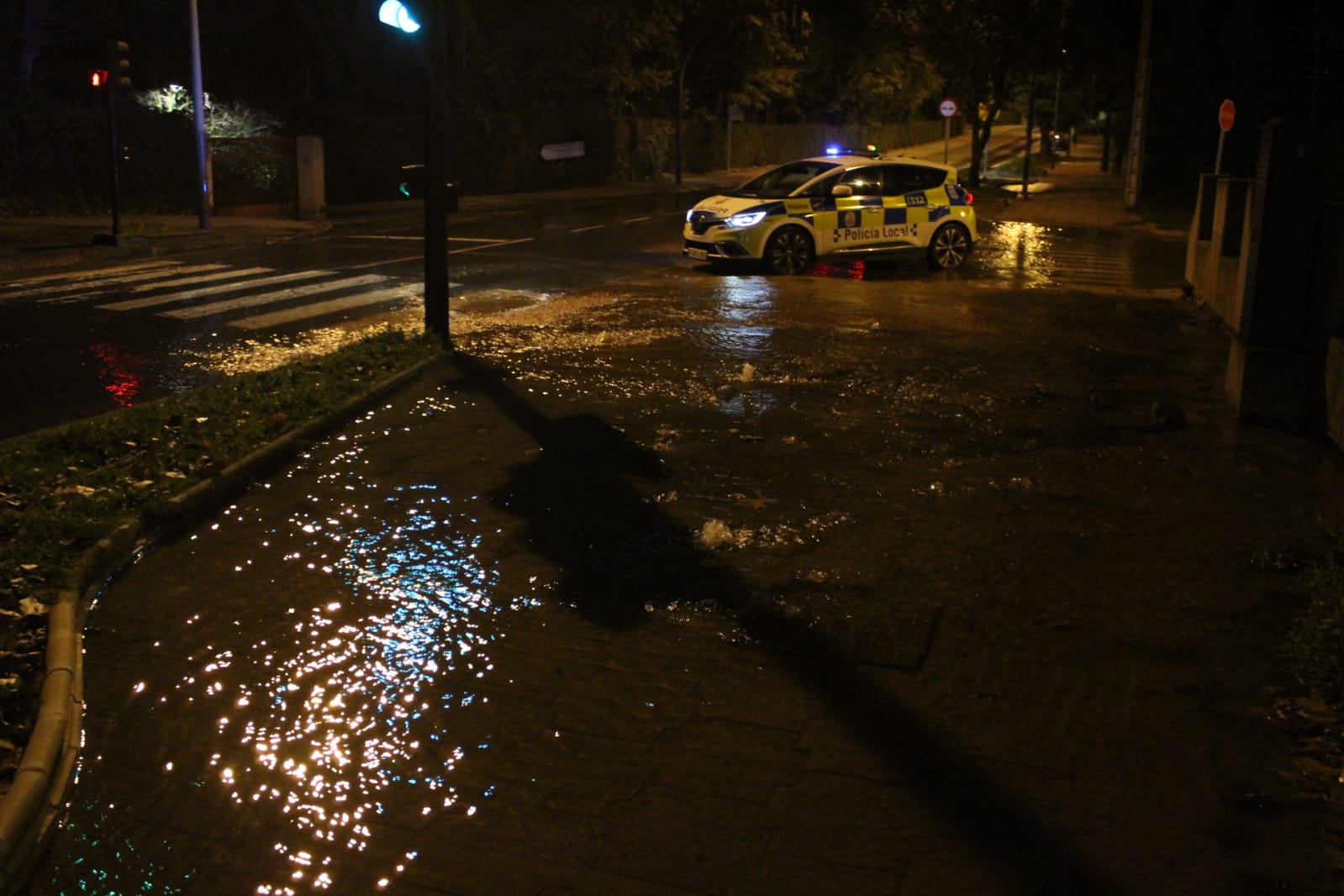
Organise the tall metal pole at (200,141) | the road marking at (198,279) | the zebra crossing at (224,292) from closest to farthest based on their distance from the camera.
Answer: the zebra crossing at (224,292), the road marking at (198,279), the tall metal pole at (200,141)

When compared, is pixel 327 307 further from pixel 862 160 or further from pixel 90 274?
pixel 862 160

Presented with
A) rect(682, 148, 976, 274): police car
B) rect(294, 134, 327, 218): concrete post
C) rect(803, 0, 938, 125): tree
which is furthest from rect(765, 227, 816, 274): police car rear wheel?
rect(803, 0, 938, 125): tree

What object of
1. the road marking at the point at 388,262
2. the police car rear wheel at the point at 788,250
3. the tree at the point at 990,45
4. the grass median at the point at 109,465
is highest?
the tree at the point at 990,45

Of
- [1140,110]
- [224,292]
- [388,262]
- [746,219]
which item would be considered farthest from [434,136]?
[1140,110]

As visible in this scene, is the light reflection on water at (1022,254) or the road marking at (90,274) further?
the light reflection on water at (1022,254)

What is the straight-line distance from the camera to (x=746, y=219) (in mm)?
17688

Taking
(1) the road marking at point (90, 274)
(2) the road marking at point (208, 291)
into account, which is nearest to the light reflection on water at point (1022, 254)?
(2) the road marking at point (208, 291)

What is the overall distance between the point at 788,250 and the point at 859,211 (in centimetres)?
117

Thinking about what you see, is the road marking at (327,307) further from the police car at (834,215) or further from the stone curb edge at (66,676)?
the stone curb edge at (66,676)

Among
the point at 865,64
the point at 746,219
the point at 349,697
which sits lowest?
the point at 349,697

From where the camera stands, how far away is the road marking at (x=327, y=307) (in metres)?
13.6

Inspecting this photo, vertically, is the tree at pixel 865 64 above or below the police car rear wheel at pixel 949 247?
above

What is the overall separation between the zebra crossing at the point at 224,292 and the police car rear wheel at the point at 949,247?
7.41 m

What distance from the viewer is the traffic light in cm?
2092
